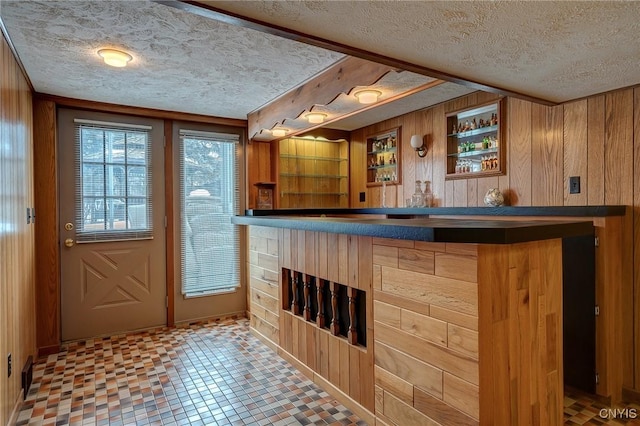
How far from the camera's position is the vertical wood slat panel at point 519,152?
2959 mm

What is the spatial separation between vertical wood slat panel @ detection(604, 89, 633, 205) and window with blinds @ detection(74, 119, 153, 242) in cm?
393

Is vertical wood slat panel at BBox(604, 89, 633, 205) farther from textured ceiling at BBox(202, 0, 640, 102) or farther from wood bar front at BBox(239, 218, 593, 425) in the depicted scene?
wood bar front at BBox(239, 218, 593, 425)

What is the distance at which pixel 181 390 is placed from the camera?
2549mm

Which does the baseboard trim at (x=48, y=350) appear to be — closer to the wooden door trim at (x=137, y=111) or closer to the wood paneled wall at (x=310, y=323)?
the wood paneled wall at (x=310, y=323)

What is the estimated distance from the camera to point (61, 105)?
3.41 meters

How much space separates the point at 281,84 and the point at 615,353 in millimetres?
3018

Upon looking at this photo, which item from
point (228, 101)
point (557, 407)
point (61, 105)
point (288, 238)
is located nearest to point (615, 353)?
point (557, 407)

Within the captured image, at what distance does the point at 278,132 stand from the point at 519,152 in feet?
7.51

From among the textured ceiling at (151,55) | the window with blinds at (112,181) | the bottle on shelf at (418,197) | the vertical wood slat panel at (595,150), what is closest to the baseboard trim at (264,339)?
the window with blinds at (112,181)

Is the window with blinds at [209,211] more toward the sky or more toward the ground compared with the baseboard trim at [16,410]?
more toward the sky

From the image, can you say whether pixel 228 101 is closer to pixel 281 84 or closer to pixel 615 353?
pixel 281 84

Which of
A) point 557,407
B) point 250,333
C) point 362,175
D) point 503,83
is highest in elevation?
point 503,83

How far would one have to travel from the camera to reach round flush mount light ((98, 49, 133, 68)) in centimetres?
233

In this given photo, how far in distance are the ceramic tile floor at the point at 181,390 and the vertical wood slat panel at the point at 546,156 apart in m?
1.40
